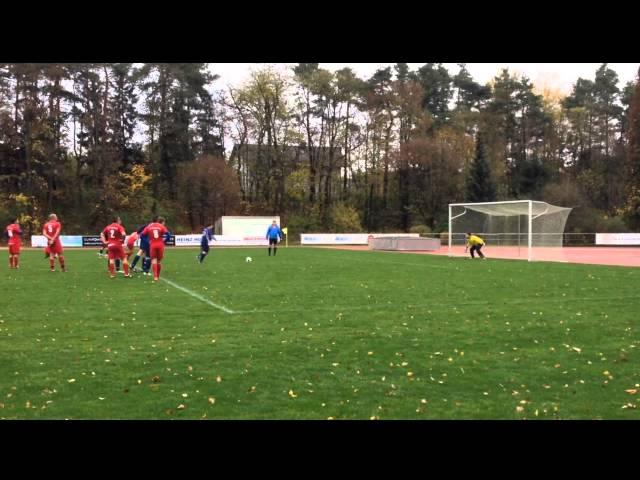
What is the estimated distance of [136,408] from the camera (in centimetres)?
498

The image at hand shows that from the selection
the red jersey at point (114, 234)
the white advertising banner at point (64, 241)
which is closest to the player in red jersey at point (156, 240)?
the red jersey at point (114, 234)

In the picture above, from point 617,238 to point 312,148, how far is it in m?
31.6

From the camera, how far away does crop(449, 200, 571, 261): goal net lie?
85.5ft

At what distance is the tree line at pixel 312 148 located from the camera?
5266 cm

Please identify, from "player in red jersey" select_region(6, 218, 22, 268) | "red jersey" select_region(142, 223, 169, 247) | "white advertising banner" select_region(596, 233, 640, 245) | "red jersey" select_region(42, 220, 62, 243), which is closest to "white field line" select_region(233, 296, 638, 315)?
"red jersey" select_region(142, 223, 169, 247)

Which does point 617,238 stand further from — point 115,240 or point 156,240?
point 115,240

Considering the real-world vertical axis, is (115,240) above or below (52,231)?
below

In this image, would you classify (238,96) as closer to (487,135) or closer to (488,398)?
(487,135)

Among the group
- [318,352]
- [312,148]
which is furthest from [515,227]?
[312,148]

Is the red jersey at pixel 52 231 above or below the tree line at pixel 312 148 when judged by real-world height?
below

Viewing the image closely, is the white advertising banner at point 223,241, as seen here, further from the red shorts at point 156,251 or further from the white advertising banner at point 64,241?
the red shorts at point 156,251

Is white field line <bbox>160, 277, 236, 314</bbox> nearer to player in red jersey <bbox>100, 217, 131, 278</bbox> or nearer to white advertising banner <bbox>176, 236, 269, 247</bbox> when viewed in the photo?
player in red jersey <bbox>100, 217, 131, 278</bbox>

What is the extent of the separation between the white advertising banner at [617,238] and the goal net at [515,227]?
1654 cm

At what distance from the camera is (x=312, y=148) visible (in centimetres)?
6325
